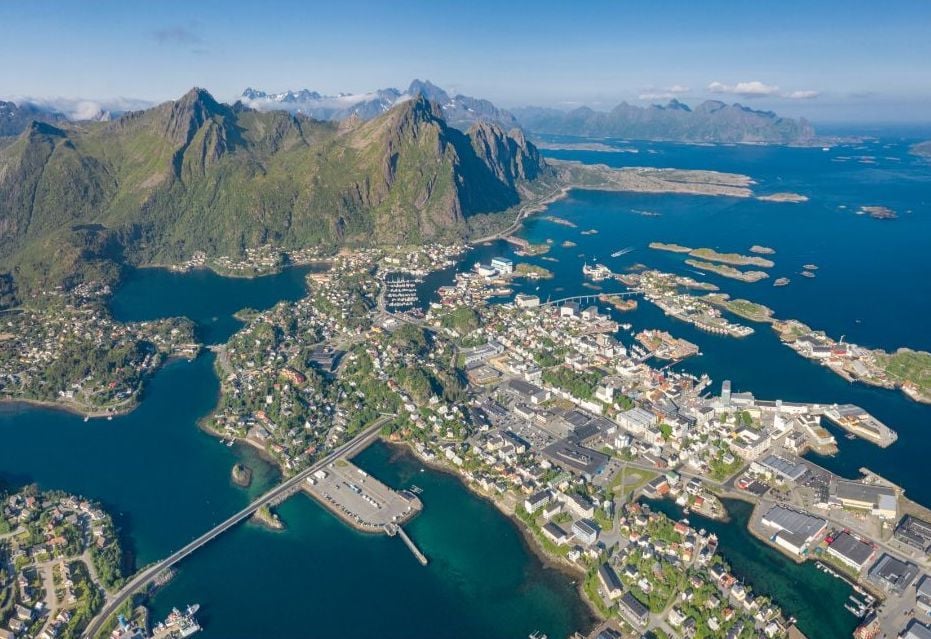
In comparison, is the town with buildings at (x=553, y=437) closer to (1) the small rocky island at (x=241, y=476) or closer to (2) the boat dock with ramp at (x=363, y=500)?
(2) the boat dock with ramp at (x=363, y=500)

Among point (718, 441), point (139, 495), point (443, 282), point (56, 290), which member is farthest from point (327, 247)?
point (718, 441)

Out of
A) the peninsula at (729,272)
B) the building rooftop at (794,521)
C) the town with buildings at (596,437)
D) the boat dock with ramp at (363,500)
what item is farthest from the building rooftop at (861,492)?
the peninsula at (729,272)

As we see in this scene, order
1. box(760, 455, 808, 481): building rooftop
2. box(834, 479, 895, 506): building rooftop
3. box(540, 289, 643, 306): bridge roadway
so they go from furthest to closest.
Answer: box(540, 289, 643, 306): bridge roadway → box(760, 455, 808, 481): building rooftop → box(834, 479, 895, 506): building rooftop

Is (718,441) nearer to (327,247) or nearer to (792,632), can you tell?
(792,632)

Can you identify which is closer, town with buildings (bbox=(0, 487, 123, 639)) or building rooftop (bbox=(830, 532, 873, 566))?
town with buildings (bbox=(0, 487, 123, 639))

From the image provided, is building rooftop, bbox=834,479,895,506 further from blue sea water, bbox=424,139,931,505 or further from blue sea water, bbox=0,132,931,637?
blue sea water, bbox=0,132,931,637

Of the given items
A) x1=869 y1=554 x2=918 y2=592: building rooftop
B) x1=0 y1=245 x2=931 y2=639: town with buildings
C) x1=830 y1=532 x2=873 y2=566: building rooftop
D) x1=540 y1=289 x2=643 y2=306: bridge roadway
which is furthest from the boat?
x1=869 y1=554 x2=918 y2=592: building rooftop

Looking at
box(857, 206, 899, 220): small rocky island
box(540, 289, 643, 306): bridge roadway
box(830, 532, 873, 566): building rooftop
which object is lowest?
box(830, 532, 873, 566): building rooftop

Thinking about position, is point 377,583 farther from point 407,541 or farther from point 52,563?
point 52,563
